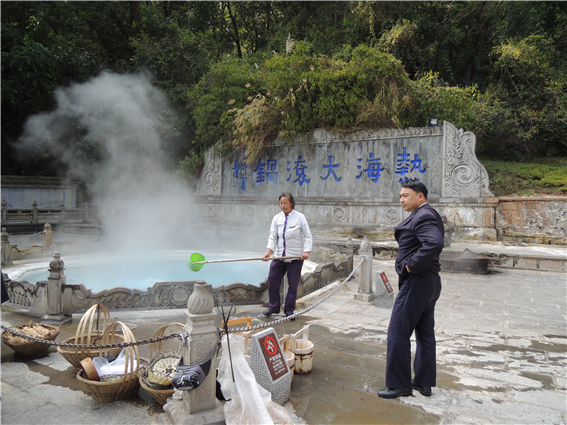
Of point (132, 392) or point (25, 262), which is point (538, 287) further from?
point (25, 262)

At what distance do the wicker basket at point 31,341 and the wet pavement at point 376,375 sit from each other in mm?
100

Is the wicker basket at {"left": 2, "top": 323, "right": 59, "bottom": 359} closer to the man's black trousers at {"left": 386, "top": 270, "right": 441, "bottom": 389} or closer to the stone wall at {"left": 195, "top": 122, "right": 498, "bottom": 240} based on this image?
the man's black trousers at {"left": 386, "top": 270, "right": 441, "bottom": 389}

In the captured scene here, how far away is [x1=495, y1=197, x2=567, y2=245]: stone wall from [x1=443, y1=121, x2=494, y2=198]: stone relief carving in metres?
1.37

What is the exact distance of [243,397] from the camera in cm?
270

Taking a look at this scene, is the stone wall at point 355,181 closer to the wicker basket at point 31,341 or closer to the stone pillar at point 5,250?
the stone pillar at point 5,250

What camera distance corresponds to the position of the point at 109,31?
71.4 ft

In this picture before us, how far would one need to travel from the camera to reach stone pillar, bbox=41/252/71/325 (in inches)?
211

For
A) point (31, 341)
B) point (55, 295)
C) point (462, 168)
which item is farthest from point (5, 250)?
point (462, 168)

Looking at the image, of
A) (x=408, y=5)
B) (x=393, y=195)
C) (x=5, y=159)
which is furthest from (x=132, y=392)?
(x=5, y=159)

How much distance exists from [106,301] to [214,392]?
11.7ft

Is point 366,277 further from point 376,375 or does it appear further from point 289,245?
point 376,375

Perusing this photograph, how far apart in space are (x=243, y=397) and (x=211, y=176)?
1704cm

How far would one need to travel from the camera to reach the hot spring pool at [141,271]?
29.9 ft

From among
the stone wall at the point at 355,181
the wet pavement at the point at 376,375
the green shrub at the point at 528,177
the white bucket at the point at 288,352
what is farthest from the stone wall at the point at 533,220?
the white bucket at the point at 288,352
